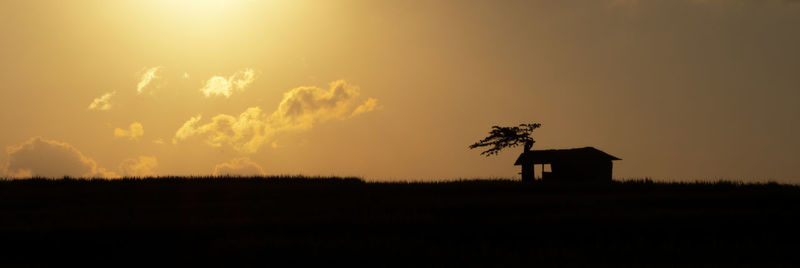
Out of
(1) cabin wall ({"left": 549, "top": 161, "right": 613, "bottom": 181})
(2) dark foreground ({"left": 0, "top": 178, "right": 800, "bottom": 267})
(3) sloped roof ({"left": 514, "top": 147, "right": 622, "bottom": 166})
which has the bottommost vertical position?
(2) dark foreground ({"left": 0, "top": 178, "right": 800, "bottom": 267})

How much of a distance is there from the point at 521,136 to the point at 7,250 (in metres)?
41.9

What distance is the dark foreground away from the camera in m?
16.3

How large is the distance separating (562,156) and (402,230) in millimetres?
34258

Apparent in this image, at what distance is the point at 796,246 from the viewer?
59.4ft

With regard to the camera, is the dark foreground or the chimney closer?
the dark foreground

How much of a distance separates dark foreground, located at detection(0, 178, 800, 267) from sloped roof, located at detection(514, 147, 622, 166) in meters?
18.0

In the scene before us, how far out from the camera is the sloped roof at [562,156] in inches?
2057

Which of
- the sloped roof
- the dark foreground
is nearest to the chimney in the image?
the sloped roof

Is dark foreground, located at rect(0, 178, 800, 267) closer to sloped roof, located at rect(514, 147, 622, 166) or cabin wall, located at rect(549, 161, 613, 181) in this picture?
cabin wall, located at rect(549, 161, 613, 181)

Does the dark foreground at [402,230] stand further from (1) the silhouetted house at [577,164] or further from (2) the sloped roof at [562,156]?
(2) the sloped roof at [562,156]

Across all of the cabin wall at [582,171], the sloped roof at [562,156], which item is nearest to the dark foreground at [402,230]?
the cabin wall at [582,171]

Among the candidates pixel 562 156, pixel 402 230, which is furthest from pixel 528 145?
pixel 402 230

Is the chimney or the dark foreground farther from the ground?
the chimney

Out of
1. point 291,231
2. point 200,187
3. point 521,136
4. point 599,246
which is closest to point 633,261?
point 599,246
